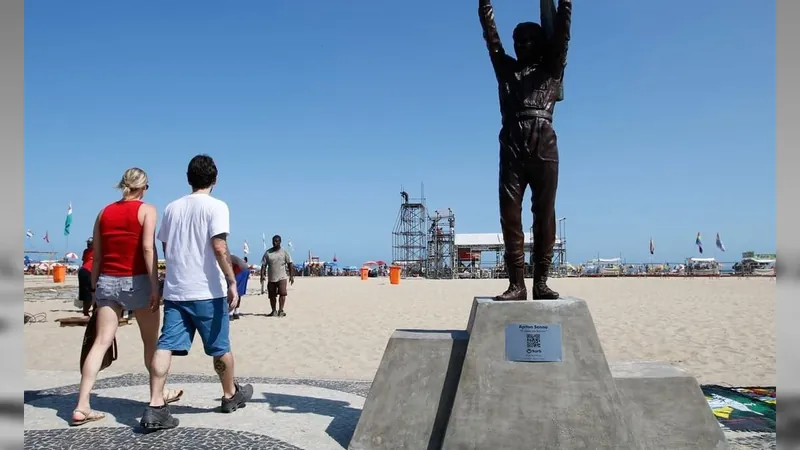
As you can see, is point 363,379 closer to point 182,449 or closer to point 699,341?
point 182,449

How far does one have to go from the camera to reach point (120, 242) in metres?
3.77

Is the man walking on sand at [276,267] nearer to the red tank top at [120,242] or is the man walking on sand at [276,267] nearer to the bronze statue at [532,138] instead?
the red tank top at [120,242]

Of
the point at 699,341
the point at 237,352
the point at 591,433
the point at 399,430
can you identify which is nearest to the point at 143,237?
the point at 399,430

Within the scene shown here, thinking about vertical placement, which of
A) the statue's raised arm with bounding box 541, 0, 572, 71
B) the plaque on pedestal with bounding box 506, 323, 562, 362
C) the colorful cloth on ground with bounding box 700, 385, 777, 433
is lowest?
the colorful cloth on ground with bounding box 700, 385, 777, 433

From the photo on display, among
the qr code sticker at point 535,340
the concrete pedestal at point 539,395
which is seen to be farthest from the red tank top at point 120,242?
the qr code sticker at point 535,340

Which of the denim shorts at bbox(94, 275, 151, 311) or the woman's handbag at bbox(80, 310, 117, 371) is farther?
the woman's handbag at bbox(80, 310, 117, 371)

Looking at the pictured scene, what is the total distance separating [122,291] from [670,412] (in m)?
3.73

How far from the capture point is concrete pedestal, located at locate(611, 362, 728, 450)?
3.29 meters

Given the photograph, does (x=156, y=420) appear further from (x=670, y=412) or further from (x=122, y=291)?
(x=670, y=412)

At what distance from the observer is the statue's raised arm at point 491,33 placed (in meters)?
3.84

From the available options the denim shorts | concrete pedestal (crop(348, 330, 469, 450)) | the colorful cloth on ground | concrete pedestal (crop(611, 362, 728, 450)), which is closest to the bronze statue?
concrete pedestal (crop(348, 330, 469, 450))

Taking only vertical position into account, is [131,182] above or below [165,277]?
above

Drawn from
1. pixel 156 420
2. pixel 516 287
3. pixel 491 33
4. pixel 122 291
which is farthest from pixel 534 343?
pixel 122 291

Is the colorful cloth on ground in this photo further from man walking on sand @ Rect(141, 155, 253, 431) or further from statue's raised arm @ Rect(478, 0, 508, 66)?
man walking on sand @ Rect(141, 155, 253, 431)
